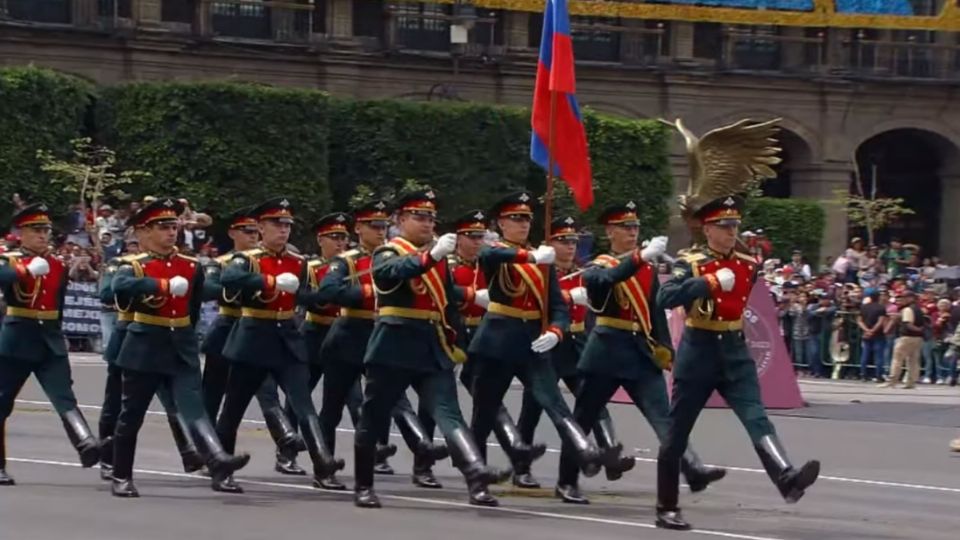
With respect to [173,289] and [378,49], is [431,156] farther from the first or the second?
[173,289]

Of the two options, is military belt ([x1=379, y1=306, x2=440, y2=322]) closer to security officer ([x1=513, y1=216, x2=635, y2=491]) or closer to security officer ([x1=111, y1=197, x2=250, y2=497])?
security officer ([x1=111, y1=197, x2=250, y2=497])

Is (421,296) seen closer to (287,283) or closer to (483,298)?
(287,283)

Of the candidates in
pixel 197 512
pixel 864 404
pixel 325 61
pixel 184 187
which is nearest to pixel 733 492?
pixel 197 512

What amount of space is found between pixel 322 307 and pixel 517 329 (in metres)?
1.72

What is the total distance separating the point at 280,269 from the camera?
1334 centimetres

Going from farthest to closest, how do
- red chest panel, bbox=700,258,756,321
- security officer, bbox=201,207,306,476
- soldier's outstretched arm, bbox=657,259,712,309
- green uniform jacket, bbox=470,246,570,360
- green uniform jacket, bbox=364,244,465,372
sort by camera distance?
1. security officer, bbox=201,207,306,476
2. green uniform jacket, bbox=470,246,570,360
3. green uniform jacket, bbox=364,244,465,372
4. red chest panel, bbox=700,258,756,321
5. soldier's outstretched arm, bbox=657,259,712,309

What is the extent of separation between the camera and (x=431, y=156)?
1458 inches

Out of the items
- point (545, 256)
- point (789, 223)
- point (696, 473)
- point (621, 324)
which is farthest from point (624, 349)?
point (789, 223)

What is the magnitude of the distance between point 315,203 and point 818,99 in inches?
499

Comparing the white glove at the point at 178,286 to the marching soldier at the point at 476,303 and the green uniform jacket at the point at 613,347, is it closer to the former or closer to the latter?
the marching soldier at the point at 476,303

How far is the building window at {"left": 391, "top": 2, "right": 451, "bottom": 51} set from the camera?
40.3 m

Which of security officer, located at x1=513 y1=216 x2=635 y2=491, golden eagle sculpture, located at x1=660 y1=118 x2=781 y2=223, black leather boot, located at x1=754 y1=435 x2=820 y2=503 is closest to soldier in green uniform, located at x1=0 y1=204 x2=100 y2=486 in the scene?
security officer, located at x1=513 y1=216 x2=635 y2=491

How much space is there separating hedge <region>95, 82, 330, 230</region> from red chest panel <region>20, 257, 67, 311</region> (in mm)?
20633

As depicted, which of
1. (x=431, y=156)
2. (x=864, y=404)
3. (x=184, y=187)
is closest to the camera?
(x=864, y=404)
